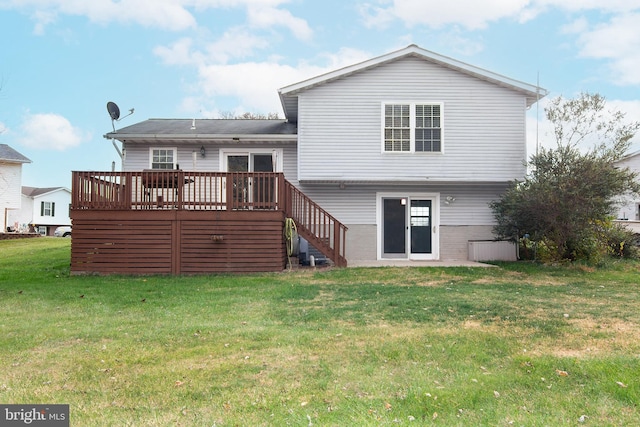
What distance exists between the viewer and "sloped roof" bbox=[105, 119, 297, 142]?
44.5 ft

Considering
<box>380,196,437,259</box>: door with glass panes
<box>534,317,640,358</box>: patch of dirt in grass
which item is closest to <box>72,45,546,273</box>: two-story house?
<box>380,196,437,259</box>: door with glass panes

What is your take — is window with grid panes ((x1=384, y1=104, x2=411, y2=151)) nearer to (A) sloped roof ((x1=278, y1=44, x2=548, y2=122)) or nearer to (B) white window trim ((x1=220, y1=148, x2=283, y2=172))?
(A) sloped roof ((x1=278, y1=44, x2=548, y2=122))

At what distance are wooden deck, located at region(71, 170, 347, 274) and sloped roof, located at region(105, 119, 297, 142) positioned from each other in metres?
2.67

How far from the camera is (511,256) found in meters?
14.4

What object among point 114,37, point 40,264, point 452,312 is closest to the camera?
point 452,312

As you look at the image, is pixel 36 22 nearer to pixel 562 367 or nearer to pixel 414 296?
pixel 414 296

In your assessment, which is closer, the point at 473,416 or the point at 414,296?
the point at 473,416

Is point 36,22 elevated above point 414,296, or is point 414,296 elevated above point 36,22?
point 36,22

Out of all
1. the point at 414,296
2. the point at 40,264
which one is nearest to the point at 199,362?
the point at 414,296

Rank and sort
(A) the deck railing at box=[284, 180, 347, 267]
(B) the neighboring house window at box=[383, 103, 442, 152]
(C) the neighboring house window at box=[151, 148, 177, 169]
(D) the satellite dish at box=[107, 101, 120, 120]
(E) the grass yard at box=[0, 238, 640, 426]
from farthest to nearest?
(C) the neighboring house window at box=[151, 148, 177, 169]
(D) the satellite dish at box=[107, 101, 120, 120]
(B) the neighboring house window at box=[383, 103, 442, 152]
(A) the deck railing at box=[284, 180, 347, 267]
(E) the grass yard at box=[0, 238, 640, 426]

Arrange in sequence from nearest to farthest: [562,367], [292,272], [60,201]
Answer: [562,367]
[292,272]
[60,201]

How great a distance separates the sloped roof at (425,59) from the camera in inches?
520

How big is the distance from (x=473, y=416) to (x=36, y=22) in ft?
54.5

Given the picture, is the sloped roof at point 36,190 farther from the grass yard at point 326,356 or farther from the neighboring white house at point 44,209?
the grass yard at point 326,356
